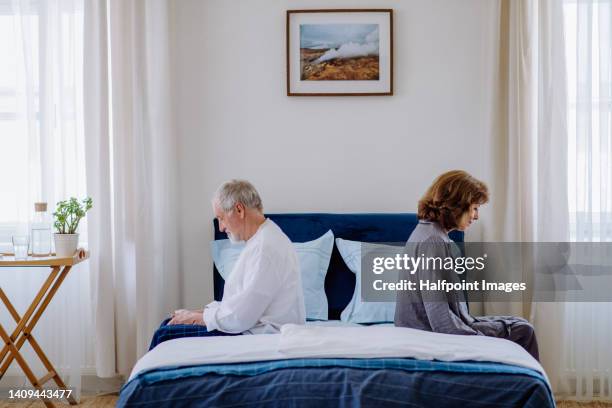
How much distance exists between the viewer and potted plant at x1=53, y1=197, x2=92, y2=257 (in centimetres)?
339

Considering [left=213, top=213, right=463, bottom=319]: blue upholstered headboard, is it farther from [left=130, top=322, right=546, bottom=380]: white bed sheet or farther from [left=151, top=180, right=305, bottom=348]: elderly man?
[left=130, top=322, right=546, bottom=380]: white bed sheet

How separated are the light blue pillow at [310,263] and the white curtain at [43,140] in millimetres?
814

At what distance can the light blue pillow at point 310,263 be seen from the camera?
352 cm

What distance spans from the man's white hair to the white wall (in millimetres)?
1178

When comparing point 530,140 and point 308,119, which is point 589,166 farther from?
point 308,119

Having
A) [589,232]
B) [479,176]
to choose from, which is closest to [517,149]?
[479,176]

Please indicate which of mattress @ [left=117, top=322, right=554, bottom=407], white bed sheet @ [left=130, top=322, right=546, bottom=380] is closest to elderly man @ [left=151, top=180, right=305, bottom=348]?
white bed sheet @ [left=130, top=322, right=546, bottom=380]

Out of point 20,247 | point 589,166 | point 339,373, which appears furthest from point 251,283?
point 589,166

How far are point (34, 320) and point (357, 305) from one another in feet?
5.48

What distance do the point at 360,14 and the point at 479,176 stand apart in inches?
46.3

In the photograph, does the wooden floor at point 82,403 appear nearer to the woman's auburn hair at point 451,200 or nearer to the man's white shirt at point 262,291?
the man's white shirt at point 262,291

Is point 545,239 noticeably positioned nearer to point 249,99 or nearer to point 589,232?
point 589,232

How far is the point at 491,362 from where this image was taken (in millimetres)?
2248

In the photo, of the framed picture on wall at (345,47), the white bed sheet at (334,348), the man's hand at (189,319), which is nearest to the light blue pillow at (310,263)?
the man's hand at (189,319)
